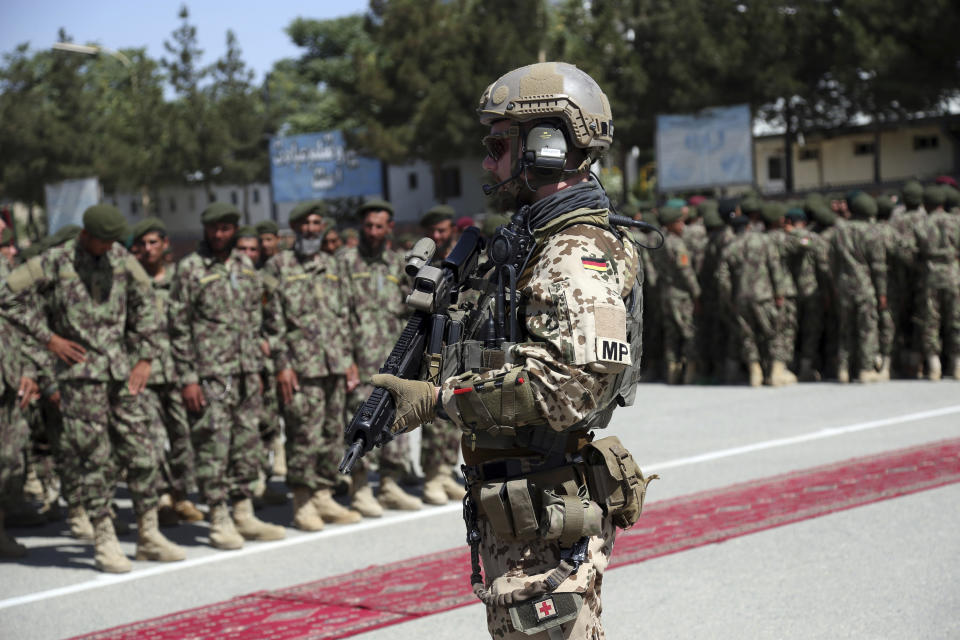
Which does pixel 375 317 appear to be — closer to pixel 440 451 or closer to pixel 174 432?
pixel 440 451

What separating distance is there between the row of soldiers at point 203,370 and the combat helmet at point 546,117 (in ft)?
13.8

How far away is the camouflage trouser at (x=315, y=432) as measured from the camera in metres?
8.46

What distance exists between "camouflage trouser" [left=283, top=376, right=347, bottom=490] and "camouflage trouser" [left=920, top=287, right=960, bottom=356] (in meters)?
8.49

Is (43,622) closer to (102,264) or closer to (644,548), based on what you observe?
(102,264)

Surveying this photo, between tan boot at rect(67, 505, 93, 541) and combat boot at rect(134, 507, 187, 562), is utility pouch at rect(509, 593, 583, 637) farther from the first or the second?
tan boot at rect(67, 505, 93, 541)

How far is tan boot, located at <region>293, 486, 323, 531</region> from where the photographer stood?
8.42m

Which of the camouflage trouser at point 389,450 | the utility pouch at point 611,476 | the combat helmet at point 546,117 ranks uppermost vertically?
the combat helmet at point 546,117

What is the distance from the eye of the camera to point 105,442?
7359mm

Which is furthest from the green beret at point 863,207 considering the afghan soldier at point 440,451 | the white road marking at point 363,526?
the afghan soldier at point 440,451

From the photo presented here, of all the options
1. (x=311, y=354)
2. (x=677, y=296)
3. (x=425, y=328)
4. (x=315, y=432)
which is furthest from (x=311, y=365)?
(x=677, y=296)

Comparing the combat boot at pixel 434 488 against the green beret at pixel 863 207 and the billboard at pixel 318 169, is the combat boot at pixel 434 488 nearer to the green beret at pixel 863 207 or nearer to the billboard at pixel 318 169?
the green beret at pixel 863 207

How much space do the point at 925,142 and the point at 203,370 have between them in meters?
44.8

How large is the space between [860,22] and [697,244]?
28.6m

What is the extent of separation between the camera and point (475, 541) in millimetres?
3770
